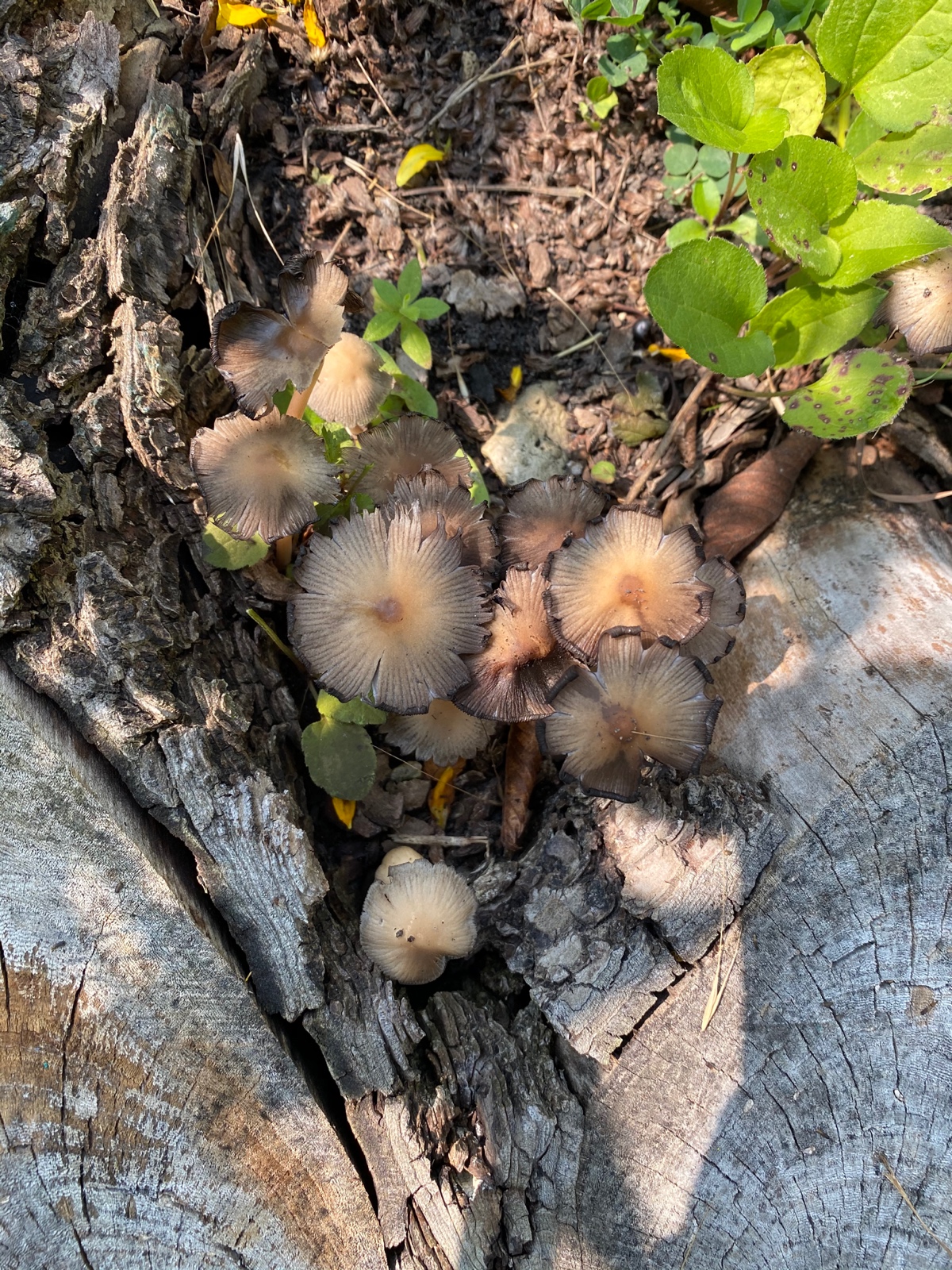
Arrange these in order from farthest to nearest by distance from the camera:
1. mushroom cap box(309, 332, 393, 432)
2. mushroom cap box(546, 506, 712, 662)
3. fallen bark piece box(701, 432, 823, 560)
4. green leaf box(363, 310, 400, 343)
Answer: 1. fallen bark piece box(701, 432, 823, 560)
2. green leaf box(363, 310, 400, 343)
3. mushroom cap box(309, 332, 393, 432)
4. mushroom cap box(546, 506, 712, 662)

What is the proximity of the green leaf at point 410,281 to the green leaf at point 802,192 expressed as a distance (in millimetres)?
1158

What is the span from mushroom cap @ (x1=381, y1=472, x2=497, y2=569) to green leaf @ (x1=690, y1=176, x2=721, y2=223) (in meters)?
1.58

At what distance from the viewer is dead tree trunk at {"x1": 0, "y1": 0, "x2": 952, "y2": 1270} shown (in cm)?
214

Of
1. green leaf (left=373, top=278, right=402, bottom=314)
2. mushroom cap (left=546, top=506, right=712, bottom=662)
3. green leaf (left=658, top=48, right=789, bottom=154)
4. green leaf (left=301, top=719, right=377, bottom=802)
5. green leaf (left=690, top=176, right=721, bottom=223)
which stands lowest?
green leaf (left=301, top=719, right=377, bottom=802)

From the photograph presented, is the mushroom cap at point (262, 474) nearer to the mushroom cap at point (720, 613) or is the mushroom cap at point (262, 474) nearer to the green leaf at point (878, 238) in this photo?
the mushroom cap at point (720, 613)

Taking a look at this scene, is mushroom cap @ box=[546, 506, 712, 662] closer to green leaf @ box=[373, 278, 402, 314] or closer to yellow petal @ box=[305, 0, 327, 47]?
green leaf @ box=[373, 278, 402, 314]

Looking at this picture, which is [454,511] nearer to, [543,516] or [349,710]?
[543,516]

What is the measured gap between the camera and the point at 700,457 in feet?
10.7

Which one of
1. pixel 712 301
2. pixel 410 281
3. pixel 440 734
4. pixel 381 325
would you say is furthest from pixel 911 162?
pixel 440 734

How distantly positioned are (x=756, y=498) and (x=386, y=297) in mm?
1547

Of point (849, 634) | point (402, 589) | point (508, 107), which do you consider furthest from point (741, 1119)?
point (508, 107)

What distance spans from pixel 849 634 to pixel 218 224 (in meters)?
2.64

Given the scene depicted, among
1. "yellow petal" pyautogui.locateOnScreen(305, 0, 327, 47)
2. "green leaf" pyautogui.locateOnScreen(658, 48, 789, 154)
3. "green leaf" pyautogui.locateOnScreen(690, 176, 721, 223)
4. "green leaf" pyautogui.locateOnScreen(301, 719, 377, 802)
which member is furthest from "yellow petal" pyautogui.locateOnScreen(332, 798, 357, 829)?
"yellow petal" pyautogui.locateOnScreen(305, 0, 327, 47)

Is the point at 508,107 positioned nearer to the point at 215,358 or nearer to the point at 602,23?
the point at 602,23
